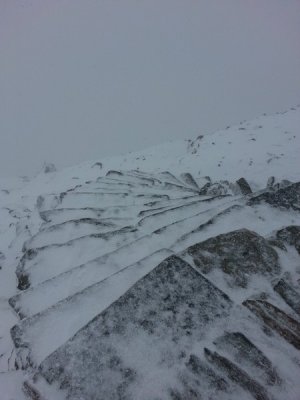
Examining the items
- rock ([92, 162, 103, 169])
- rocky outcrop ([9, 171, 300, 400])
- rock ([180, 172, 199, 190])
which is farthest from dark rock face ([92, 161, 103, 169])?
rocky outcrop ([9, 171, 300, 400])

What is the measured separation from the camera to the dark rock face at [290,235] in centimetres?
407

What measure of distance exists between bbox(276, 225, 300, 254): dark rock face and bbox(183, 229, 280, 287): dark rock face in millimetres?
223

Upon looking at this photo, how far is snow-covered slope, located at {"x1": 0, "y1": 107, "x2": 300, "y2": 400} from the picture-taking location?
286 cm

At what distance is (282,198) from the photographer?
5.02 m

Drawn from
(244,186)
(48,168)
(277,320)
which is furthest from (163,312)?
(48,168)

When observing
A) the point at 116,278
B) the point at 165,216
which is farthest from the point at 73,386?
the point at 165,216

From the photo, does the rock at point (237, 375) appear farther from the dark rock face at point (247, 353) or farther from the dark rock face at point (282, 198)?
the dark rock face at point (282, 198)

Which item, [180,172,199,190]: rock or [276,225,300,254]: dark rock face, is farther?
[180,172,199,190]: rock

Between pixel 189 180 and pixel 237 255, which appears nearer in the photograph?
pixel 237 255

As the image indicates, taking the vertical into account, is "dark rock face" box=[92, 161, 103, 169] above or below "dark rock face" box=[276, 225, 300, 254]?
above

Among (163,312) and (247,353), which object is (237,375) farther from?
(163,312)

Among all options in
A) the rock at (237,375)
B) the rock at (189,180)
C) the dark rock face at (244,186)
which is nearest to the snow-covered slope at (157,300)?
the rock at (237,375)

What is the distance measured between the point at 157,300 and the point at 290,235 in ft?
5.41

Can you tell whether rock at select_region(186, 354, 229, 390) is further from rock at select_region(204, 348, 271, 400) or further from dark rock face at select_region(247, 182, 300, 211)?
dark rock face at select_region(247, 182, 300, 211)
